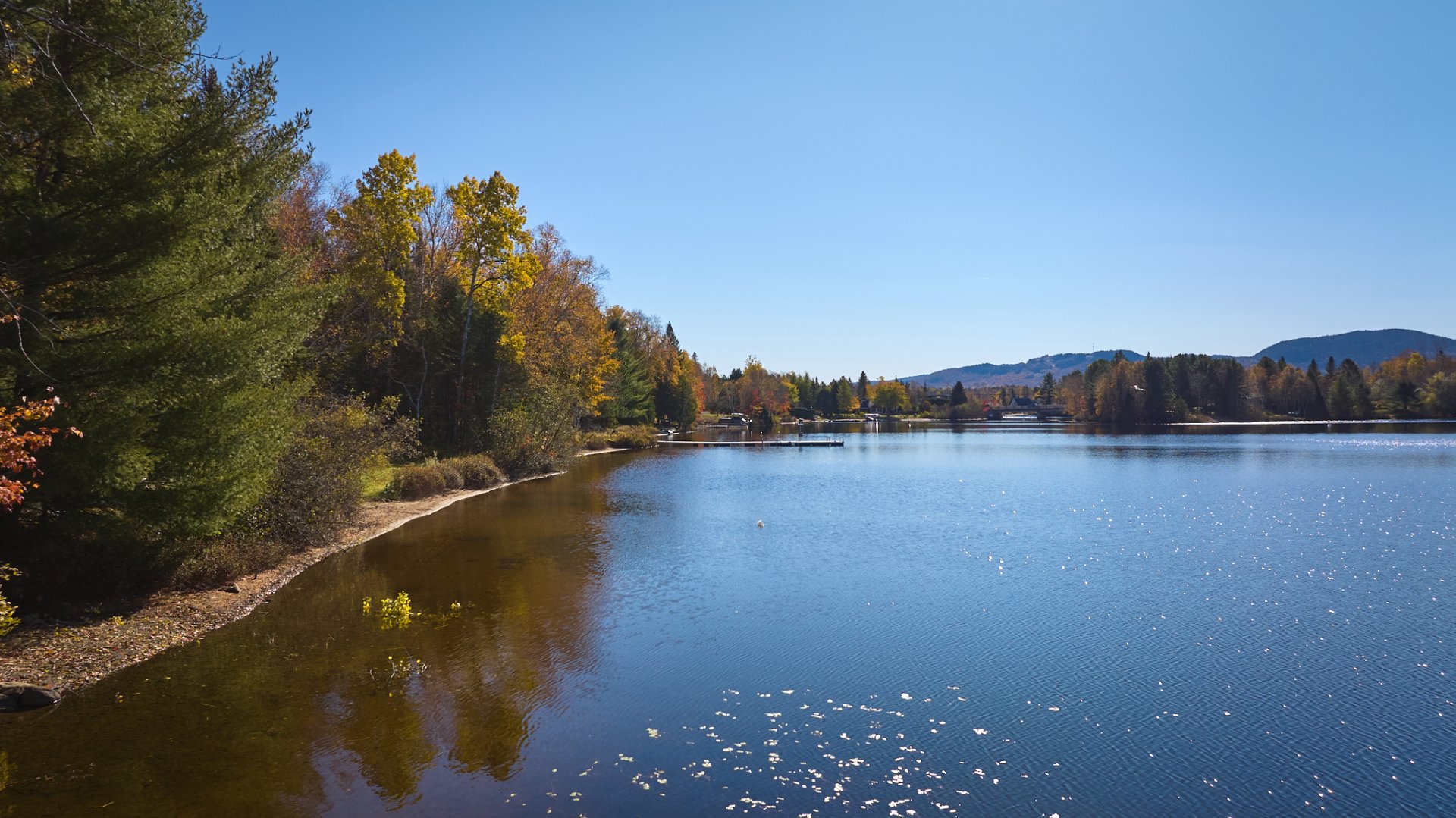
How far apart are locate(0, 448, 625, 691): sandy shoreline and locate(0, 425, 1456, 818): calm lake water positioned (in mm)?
397

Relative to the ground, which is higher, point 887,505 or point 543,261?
point 543,261

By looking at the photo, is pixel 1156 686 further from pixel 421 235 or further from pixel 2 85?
pixel 421 235

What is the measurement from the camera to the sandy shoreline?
986 centimetres

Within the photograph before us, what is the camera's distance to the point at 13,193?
34.4 feet

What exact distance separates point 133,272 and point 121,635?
17.7 ft

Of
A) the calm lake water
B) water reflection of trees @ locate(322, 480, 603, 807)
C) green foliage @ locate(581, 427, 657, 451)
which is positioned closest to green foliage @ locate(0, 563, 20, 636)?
the calm lake water

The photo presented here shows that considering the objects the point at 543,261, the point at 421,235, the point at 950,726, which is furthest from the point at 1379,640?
the point at 543,261

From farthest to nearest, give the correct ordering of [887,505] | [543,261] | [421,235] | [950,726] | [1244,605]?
[543,261], [421,235], [887,505], [1244,605], [950,726]

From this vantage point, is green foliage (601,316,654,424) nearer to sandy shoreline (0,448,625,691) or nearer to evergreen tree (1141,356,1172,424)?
sandy shoreline (0,448,625,691)

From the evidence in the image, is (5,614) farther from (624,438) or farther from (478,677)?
(624,438)

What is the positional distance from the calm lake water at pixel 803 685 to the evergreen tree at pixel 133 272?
2758 mm

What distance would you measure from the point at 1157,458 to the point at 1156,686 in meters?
45.9

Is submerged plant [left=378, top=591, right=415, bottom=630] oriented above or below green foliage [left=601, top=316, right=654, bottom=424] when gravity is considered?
below

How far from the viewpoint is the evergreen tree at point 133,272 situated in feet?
34.5
